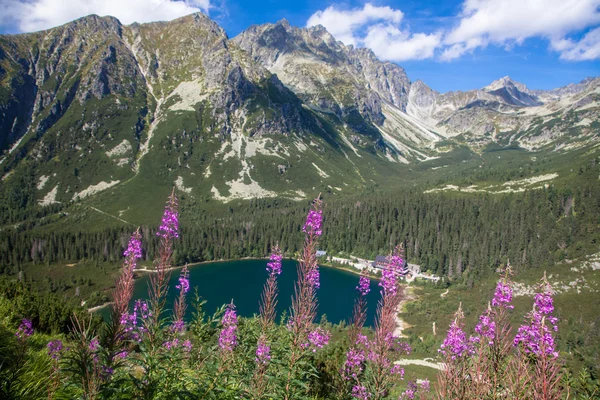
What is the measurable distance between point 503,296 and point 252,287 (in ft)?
313

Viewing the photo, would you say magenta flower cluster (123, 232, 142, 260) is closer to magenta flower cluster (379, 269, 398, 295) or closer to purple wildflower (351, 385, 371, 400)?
magenta flower cluster (379, 269, 398, 295)

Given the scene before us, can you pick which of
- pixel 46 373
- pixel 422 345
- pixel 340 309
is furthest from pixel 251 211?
pixel 46 373

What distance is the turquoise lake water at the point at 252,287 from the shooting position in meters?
80.3

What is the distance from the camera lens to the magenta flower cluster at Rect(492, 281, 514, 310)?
594 cm

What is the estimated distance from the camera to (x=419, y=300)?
88875mm

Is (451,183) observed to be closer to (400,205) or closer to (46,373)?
(400,205)

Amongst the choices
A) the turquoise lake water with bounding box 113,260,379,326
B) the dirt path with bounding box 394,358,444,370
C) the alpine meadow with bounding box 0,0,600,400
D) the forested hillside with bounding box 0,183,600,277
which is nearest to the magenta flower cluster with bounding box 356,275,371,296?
the alpine meadow with bounding box 0,0,600,400

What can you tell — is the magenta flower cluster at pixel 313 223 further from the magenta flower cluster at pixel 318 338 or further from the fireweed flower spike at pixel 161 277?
the magenta flower cluster at pixel 318 338

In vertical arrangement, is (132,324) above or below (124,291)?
below

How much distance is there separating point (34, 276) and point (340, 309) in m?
92.0

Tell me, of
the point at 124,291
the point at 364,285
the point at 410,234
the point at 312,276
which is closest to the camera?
the point at 124,291

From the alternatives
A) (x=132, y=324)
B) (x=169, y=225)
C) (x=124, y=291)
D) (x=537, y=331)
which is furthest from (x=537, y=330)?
(x=132, y=324)

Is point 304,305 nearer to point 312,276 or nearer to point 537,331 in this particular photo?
point 312,276

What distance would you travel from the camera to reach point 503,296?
6.04 metres
